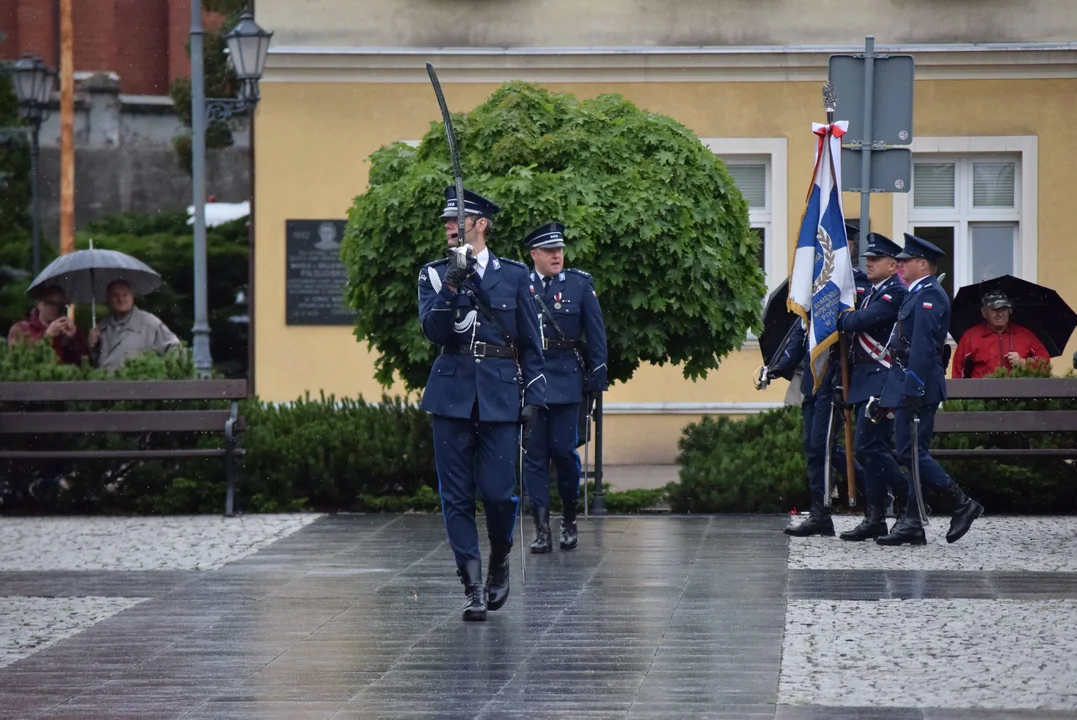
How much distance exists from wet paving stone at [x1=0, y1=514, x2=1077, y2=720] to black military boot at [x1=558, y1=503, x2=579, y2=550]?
0.15m

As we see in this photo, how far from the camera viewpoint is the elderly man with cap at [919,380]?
34.0 feet

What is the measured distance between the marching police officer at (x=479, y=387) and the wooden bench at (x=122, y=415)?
4.86 m

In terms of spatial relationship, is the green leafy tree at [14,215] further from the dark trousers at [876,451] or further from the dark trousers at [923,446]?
the dark trousers at [923,446]

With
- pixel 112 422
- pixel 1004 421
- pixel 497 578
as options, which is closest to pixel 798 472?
pixel 1004 421

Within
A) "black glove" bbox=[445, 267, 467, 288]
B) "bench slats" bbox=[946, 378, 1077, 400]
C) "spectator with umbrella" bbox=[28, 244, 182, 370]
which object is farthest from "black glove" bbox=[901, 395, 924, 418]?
"spectator with umbrella" bbox=[28, 244, 182, 370]

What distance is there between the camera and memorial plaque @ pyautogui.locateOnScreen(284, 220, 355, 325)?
59.0 feet

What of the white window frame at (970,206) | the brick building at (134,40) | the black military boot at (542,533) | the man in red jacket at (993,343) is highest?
the brick building at (134,40)

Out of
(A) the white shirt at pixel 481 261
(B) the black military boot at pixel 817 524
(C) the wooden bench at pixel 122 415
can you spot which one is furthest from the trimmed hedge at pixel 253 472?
(A) the white shirt at pixel 481 261

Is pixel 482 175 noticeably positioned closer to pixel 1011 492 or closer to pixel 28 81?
pixel 1011 492

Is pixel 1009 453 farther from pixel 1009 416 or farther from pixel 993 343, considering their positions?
pixel 993 343

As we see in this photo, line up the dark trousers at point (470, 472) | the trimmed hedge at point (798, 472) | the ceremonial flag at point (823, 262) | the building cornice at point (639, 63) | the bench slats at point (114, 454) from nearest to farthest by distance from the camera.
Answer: the dark trousers at point (470, 472) < the ceremonial flag at point (823, 262) < the trimmed hedge at point (798, 472) < the bench slats at point (114, 454) < the building cornice at point (639, 63)

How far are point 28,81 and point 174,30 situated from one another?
5801mm

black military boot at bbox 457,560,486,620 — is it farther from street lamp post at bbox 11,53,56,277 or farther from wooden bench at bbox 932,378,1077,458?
street lamp post at bbox 11,53,56,277

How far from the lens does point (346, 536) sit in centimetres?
1171
